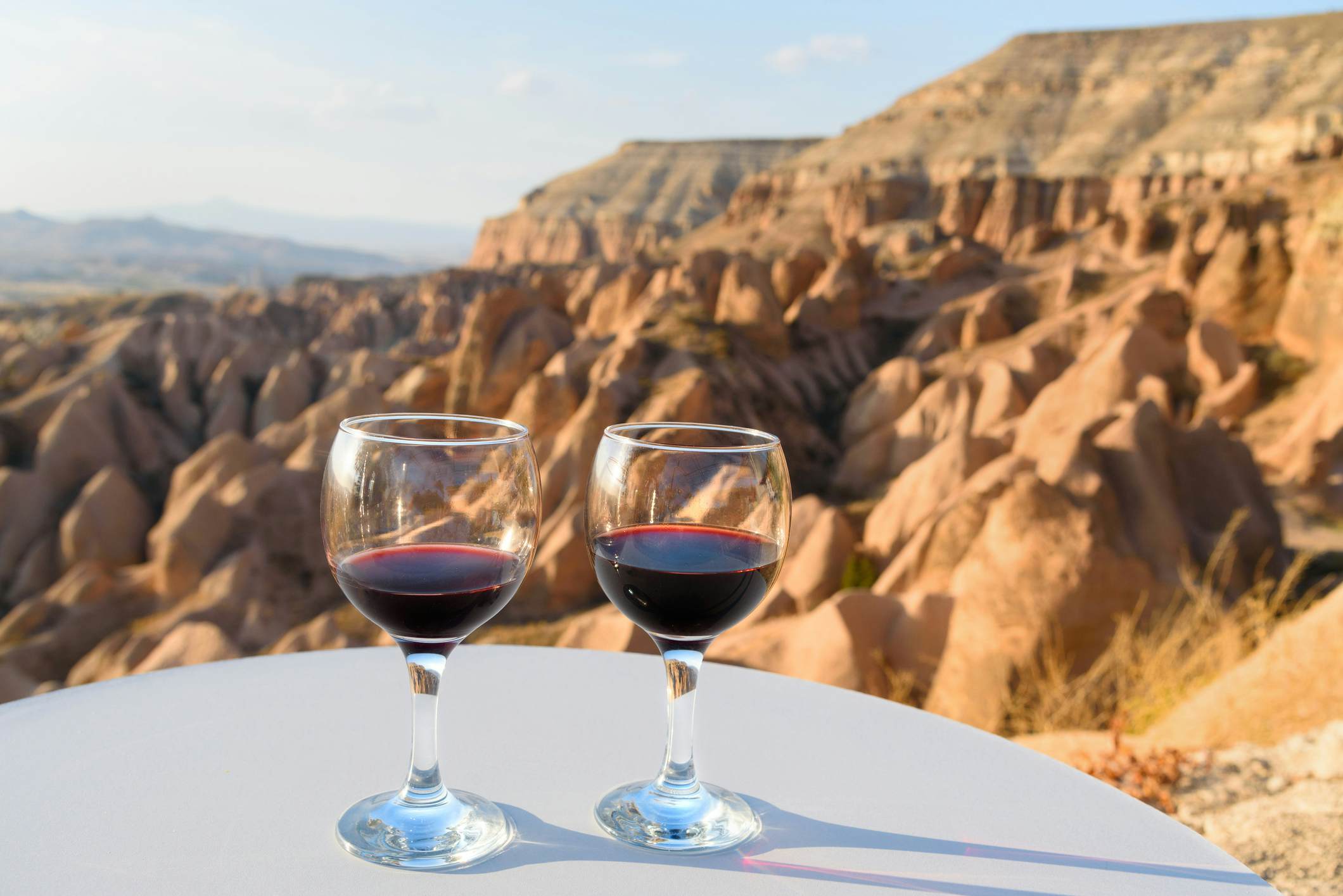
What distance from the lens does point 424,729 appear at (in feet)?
3.63

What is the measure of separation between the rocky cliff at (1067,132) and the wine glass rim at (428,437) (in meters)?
44.3

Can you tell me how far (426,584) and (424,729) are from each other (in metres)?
0.15

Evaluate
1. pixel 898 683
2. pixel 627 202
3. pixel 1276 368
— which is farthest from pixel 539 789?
pixel 627 202

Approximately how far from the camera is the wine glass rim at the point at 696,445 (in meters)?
1.14

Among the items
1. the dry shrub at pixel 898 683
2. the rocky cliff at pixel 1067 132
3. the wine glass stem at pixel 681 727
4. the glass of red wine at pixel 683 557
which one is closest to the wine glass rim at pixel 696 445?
the glass of red wine at pixel 683 557

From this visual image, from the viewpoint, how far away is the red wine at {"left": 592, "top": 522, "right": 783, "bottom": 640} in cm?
117

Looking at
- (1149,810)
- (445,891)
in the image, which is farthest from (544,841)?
(1149,810)

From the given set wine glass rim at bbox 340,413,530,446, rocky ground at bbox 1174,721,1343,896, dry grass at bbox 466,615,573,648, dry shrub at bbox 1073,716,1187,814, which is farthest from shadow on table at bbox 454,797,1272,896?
dry grass at bbox 466,615,573,648

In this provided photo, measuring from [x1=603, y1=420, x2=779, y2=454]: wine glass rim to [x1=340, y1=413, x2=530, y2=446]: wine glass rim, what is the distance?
11cm

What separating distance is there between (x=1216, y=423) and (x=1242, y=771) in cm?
982

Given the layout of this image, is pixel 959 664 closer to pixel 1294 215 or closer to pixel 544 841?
pixel 544 841

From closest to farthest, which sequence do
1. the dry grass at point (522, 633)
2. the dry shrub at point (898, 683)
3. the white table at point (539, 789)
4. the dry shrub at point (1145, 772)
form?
the white table at point (539, 789), the dry shrub at point (1145, 772), the dry shrub at point (898, 683), the dry grass at point (522, 633)

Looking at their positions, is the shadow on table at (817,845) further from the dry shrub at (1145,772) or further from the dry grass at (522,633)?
the dry grass at (522,633)

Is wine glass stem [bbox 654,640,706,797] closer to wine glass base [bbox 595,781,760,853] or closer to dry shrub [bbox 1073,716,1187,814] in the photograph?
wine glass base [bbox 595,781,760,853]
